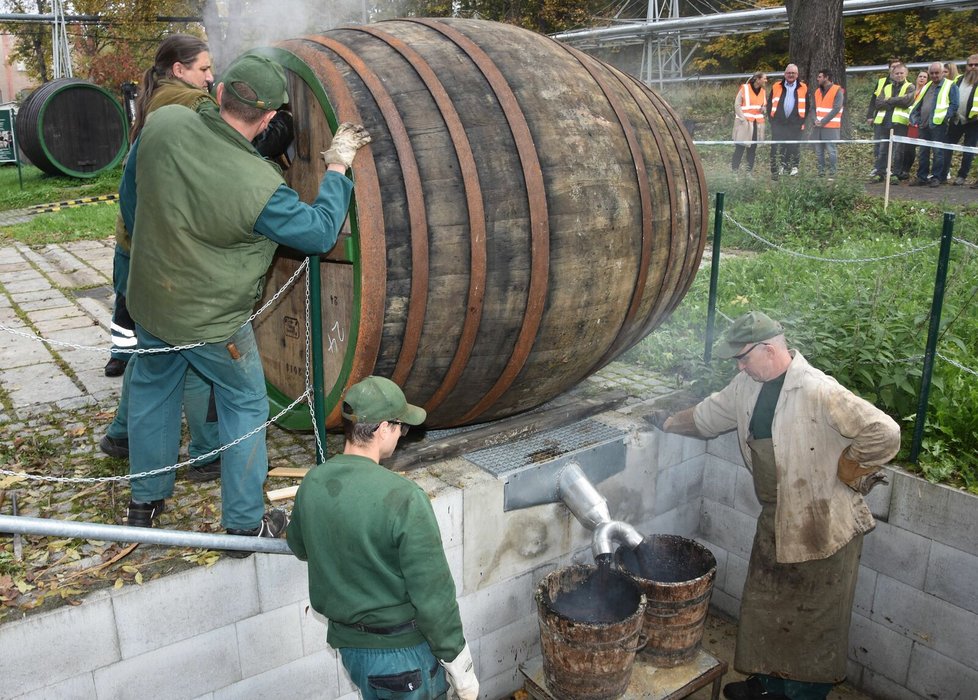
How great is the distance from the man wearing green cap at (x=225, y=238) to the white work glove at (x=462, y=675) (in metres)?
1.13

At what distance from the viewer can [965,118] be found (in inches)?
462

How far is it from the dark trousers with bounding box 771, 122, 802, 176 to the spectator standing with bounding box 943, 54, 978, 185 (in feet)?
6.78

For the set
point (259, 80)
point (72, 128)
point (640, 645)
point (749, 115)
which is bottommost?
point (640, 645)

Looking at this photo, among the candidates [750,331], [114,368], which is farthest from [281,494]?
[114,368]

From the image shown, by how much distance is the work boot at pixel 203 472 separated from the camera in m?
4.00

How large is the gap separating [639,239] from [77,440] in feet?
10.4

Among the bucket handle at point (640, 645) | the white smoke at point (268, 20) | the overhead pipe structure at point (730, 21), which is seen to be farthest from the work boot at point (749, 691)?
the overhead pipe structure at point (730, 21)

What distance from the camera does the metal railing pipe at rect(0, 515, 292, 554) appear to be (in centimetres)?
256

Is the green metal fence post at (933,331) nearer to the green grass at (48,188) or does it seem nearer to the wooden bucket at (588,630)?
the wooden bucket at (588,630)

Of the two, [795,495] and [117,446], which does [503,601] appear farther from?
[117,446]

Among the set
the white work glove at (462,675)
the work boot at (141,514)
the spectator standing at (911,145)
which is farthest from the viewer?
the spectator standing at (911,145)

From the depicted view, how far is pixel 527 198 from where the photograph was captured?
342 cm

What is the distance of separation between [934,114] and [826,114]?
1.52m

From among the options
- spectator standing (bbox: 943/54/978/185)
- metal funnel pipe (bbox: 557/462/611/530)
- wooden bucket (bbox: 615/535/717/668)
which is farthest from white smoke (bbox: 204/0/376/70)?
spectator standing (bbox: 943/54/978/185)
